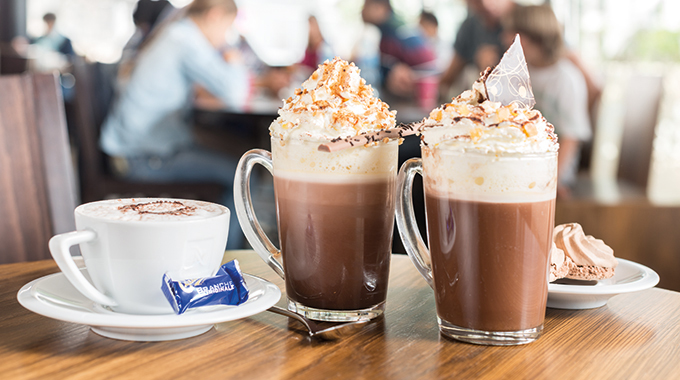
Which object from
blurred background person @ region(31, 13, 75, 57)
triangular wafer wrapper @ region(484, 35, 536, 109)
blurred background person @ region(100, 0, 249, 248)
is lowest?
blurred background person @ region(100, 0, 249, 248)

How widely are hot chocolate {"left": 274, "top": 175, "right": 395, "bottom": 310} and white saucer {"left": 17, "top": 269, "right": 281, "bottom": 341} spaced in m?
0.05

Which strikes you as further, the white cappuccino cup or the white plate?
the white plate

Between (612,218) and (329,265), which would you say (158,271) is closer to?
(329,265)

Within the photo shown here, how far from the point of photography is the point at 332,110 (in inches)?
27.9

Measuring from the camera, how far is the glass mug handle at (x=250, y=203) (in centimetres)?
80

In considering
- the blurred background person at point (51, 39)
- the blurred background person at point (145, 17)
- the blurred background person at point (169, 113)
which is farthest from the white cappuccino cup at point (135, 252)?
the blurred background person at point (51, 39)

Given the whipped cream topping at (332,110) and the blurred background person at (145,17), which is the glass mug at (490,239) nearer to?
the whipped cream topping at (332,110)

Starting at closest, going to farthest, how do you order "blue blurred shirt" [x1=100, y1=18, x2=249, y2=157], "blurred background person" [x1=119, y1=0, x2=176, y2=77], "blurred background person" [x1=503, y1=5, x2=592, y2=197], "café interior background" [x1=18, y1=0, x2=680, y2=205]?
"blue blurred shirt" [x1=100, y1=18, x2=249, y2=157] < "blurred background person" [x1=503, y1=5, x2=592, y2=197] < "café interior background" [x1=18, y1=0, x2=680, y2=205] < "blurred background person" [x1=119, y1=0, x2=176, y2=77]

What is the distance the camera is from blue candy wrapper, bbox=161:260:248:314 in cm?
63

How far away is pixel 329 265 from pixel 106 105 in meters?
2.56

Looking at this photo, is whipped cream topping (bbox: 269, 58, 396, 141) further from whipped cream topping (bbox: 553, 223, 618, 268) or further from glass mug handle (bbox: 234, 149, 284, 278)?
whipped cream topping (bbox: 553, 223, 618, 268)

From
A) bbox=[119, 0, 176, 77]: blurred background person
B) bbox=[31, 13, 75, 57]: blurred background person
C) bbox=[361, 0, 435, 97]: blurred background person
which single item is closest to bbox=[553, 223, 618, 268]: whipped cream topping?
bbox=[361, 0, 435, 97]: blurred background person

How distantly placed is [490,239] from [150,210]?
0.38 m

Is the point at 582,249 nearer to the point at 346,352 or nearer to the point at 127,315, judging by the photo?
the point at 346,352
